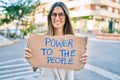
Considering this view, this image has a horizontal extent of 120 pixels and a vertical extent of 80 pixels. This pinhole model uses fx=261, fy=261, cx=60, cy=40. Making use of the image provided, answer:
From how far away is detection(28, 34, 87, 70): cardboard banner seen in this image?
2493 millimetres

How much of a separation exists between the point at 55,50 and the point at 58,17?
319mm

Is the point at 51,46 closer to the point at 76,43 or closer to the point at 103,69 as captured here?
the point at 76,43

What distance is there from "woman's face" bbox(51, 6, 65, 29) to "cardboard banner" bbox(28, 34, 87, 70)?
0.12m

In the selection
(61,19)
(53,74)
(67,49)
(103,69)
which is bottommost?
(103,69)

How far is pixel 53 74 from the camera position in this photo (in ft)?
8.03

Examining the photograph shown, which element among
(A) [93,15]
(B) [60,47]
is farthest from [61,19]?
(A) [93,15]

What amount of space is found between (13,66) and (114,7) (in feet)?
161

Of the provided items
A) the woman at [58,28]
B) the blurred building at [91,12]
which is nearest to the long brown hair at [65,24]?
the woman at [58,28]

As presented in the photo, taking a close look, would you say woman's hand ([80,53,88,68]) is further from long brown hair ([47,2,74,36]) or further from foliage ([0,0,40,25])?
foliage ([0,0,40,25])

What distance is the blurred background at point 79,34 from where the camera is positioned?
27.8ft

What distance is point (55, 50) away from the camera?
251 cm

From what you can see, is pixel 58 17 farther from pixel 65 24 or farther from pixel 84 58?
pixel 84 58

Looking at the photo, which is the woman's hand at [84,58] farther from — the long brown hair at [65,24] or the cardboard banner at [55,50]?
the long brown hair at [65,24]

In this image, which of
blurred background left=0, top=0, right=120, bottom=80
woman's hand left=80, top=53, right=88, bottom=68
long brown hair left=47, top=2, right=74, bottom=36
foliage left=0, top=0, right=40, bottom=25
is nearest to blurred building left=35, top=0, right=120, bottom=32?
blurred background left=0, top=0, right=120, bottom=80
